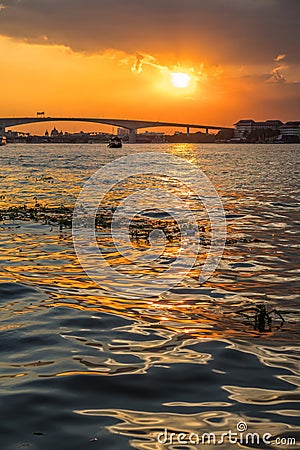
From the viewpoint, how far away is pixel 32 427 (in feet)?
19.3

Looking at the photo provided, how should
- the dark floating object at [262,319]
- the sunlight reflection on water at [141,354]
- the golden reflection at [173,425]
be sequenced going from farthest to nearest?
1. the dark floating object at [262,319]
2. the sunlight reflection on water at [141,354]
3. the golden reflection at [173,425]

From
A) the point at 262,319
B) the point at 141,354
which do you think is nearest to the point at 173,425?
the point at 141,354

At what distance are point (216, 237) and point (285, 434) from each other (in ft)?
41.4

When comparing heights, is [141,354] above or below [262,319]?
below

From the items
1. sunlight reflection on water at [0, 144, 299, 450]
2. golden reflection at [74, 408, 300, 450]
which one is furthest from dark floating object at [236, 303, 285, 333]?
golden reflection at [74, 408, 300, 450]

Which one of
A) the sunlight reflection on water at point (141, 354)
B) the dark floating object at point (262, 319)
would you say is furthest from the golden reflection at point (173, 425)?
the dark floating object at point (262, 319)

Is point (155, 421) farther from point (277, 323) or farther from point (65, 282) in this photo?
point (65, 282)

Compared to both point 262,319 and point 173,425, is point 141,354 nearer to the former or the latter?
point 173,425

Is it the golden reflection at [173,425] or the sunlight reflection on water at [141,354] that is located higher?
the sunlight reflection on water at [141,354]

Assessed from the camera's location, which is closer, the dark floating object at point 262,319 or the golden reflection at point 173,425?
the golden reflection at point 173,425

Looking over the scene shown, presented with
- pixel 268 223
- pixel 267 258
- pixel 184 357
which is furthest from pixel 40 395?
pixel 268 223

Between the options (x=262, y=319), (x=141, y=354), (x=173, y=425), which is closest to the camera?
(x=173, y=425)

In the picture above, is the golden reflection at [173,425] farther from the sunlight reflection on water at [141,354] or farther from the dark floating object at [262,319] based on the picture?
the dark floating object at [262,319]

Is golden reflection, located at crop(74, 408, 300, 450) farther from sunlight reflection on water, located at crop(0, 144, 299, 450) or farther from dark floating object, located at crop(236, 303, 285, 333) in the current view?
dark floating object, located at crop(236, 303, 285, 333)
